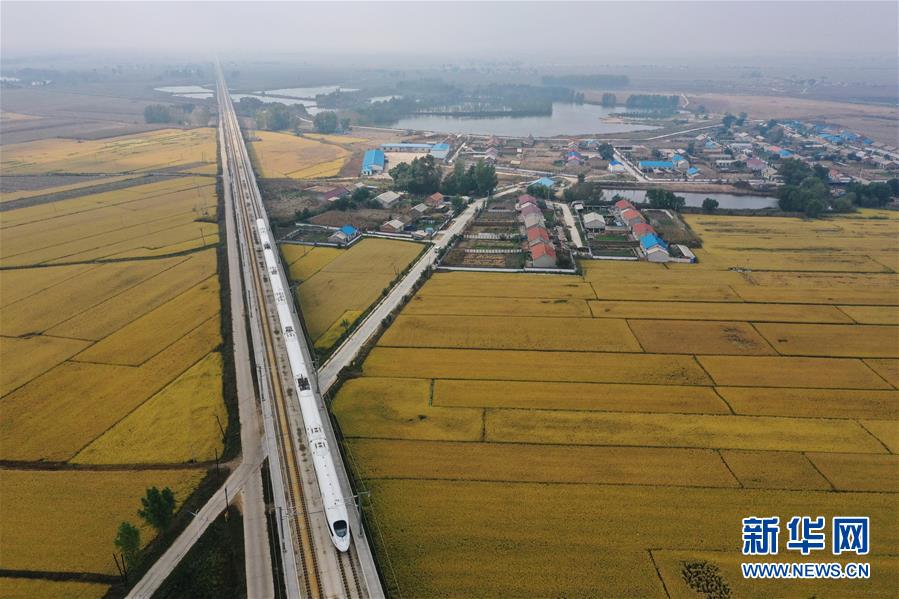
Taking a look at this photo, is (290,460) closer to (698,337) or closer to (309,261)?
(698,337)

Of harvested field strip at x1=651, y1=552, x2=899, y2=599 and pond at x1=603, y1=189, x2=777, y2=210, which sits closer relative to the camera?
harvested field strip at x1=651, y1=552, x2=899, y2=599

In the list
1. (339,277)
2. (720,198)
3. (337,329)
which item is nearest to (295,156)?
(339,277)

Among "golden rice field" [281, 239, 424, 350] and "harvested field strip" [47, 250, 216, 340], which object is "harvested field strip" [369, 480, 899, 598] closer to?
"golden rice field" [281, 239, 424, 350]

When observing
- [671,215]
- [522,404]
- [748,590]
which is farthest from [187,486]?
[671,215]

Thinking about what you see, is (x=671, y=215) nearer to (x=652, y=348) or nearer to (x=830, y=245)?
(x=830, y=245)

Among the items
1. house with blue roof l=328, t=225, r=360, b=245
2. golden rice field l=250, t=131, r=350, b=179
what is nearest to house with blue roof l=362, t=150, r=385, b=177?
golden rice field l=250, t=131, r=350, b=179

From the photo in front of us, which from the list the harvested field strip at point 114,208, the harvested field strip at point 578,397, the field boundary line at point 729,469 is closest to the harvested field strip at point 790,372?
the harvested field strip at point 578,397
